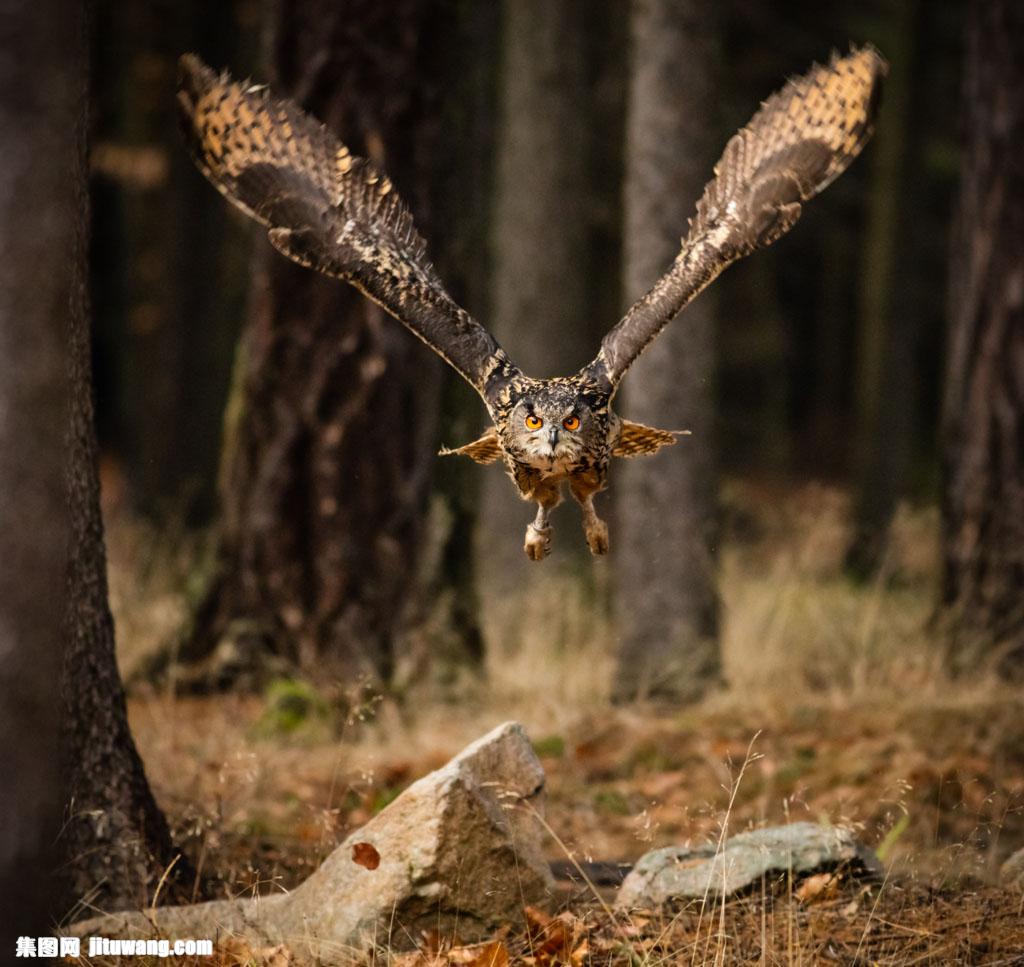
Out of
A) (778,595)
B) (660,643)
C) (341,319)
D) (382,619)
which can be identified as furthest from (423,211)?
(778,595)

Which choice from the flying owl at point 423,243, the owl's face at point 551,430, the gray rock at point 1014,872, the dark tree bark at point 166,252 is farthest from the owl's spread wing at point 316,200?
the dark tree bark at point 166,252

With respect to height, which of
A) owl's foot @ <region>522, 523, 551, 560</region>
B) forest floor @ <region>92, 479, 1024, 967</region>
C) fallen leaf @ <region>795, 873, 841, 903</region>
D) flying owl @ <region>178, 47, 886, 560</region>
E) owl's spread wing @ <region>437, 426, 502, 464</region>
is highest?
flying owl @ <region>178, 47, 886, 560</region>

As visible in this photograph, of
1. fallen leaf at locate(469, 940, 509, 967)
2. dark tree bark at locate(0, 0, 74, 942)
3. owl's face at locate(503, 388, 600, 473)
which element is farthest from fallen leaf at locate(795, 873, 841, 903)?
dark tree bark at locate(0, 0, 74, 942)

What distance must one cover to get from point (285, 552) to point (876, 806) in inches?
137

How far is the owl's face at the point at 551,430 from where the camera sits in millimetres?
4312

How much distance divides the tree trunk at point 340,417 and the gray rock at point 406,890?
10.6ft

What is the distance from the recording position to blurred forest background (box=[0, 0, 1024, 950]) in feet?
15.0

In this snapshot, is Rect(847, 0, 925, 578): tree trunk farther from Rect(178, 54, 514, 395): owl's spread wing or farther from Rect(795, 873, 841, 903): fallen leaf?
Rect(178, 54, 514, 395): owl's spread wing

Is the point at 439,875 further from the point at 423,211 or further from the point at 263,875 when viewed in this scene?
the point at 423,211

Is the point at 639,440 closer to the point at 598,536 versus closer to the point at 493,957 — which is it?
the point at 598,536

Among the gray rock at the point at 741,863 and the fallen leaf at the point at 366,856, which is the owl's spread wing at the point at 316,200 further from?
the gray rock at the point at 741,863

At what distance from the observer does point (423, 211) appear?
25.3ft

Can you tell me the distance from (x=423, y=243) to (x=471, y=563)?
3461 mm

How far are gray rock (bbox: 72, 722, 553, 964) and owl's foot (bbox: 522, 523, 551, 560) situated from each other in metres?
0.66
